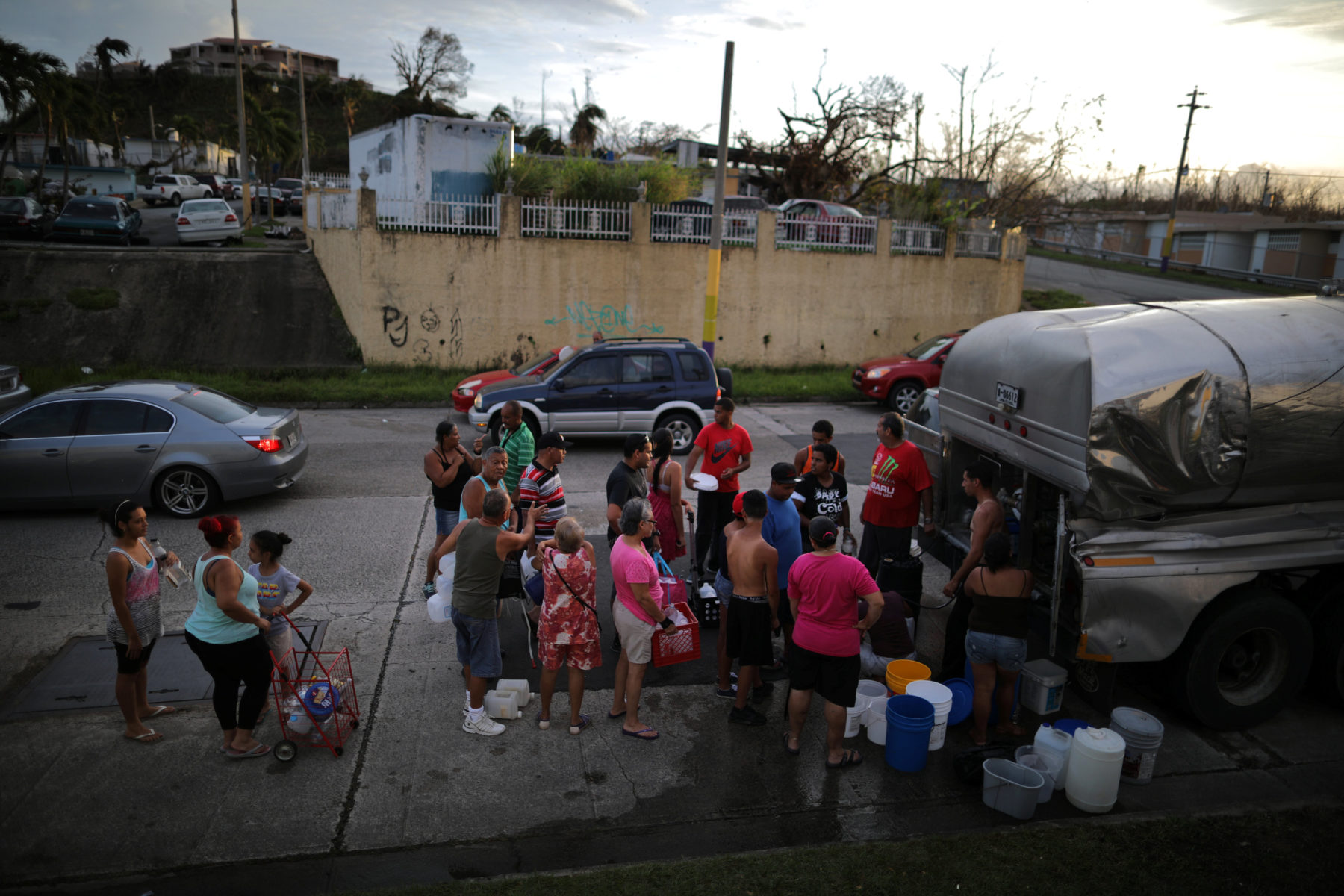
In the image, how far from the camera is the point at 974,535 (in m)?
6.16

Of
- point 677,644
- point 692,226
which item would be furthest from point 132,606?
point 692,226

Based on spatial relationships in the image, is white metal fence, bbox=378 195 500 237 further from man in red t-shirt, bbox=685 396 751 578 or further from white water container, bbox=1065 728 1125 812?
white water container, bbox=1065 728 1125 812

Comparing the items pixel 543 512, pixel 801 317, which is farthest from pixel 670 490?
pixel 801 317

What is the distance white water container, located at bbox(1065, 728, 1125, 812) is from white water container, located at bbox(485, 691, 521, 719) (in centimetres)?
361

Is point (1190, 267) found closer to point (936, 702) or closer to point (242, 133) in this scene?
point (242, 133)

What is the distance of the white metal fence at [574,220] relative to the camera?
18469mm

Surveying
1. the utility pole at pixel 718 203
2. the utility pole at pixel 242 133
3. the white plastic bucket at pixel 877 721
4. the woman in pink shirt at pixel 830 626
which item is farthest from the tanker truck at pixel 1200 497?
the utility pole at pixel 242 133

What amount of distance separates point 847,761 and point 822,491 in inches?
94.2

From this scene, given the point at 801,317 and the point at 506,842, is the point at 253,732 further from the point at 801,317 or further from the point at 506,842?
the point at 801,317

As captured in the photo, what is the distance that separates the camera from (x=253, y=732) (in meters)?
5.48

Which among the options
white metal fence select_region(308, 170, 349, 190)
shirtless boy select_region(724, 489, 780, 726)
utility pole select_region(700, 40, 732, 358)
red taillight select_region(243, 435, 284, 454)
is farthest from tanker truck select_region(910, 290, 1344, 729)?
white metal fence select_region(308, 170, 349, 190)

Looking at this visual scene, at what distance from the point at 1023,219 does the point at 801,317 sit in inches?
513

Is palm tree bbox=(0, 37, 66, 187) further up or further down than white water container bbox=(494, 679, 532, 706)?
further up

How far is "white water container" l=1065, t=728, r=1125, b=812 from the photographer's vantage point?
4.88 meters
